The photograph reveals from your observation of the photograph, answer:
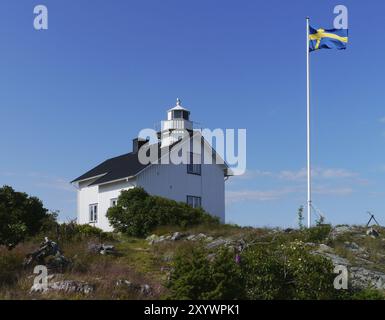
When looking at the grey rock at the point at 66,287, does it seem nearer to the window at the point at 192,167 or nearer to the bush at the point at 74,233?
the bush at the point at 74,233

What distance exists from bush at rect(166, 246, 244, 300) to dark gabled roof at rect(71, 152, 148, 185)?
22.3 meters

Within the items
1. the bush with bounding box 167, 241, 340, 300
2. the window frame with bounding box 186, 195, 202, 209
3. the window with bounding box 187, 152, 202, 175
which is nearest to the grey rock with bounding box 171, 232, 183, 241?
the bush with bounding box 167, 241, 340, 300

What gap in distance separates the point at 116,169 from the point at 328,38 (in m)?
18.0

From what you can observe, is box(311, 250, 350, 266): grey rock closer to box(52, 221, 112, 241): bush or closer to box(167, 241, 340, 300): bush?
box(167, 241, 340, 300): bush

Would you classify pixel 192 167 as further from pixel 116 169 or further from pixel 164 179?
pixel 116 169

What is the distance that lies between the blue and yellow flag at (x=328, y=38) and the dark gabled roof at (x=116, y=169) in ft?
43.9

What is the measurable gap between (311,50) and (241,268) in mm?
16804

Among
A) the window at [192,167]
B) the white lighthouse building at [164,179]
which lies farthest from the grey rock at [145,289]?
the window at [192,167]

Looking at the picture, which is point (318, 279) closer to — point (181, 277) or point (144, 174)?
point (181, 277)

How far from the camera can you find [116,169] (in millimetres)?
36531

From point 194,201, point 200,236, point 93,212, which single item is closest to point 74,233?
point 200,236

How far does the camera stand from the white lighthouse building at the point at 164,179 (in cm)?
3300

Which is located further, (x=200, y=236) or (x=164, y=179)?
(x=164, y=179)
